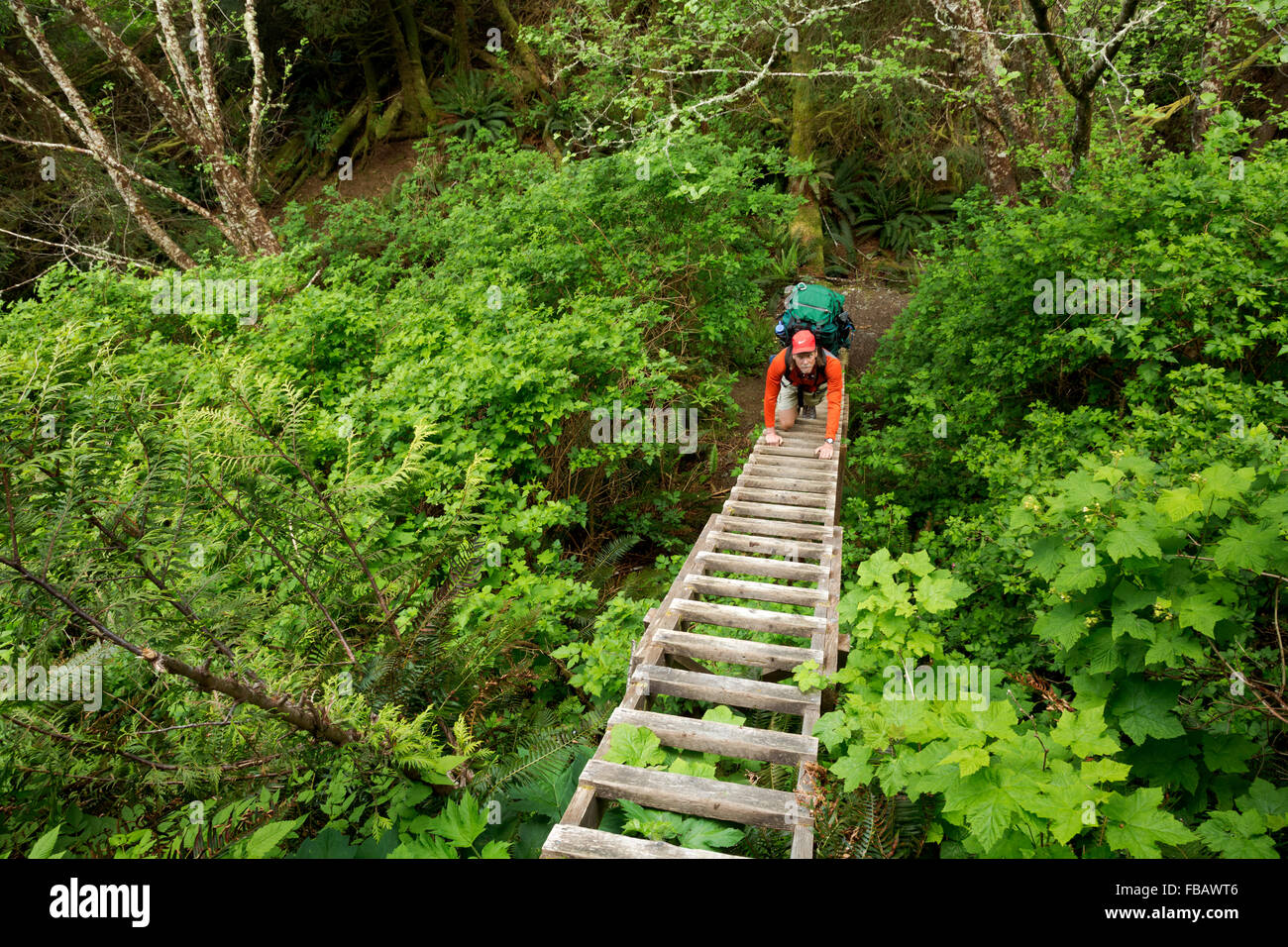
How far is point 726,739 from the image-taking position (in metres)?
3.22

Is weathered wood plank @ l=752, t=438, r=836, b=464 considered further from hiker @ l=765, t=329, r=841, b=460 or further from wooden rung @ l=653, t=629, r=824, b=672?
wooden rung @ l=653, t=629, r=824, b=672

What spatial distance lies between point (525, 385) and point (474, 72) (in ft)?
52.7

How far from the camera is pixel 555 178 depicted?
32.2ft

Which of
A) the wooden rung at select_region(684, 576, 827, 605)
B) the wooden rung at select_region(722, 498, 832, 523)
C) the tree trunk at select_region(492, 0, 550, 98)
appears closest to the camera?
the wooden rung at select_region(684, 576, 827, 605)

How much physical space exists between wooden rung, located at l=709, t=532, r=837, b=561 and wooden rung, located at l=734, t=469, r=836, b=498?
104cm

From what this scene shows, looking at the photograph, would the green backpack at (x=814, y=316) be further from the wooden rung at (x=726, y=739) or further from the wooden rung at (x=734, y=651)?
the wooden rung at (x=726, y=739)

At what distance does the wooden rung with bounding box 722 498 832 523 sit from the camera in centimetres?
584

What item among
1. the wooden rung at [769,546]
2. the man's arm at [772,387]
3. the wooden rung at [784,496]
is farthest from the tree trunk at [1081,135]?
the wooden rung at [769,546]

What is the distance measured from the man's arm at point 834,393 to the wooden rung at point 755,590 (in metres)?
3.03

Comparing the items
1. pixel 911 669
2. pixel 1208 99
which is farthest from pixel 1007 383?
pixel 911 669

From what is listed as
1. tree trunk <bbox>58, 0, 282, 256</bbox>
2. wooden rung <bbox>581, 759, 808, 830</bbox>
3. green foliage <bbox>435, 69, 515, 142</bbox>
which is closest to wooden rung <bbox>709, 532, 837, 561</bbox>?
wooden rung <bbox>581, 759, 808, 830</bbox>

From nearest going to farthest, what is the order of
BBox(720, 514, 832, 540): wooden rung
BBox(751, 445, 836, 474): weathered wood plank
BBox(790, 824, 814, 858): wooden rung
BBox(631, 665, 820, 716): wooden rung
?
BBox(790, 824, 814, 858): wooden rung → BBox(631, 665, 820, 716): wooden rung → BBox(720, 514, 832, 540): wooden rung → BBox(751, 445, 836, 474): weathered wood plank

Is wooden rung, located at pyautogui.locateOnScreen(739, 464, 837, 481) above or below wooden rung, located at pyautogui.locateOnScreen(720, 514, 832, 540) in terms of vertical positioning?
above

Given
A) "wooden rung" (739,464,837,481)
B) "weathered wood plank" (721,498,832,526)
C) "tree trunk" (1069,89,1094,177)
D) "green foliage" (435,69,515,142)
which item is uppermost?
"green foliage" (435,69,515,142)
